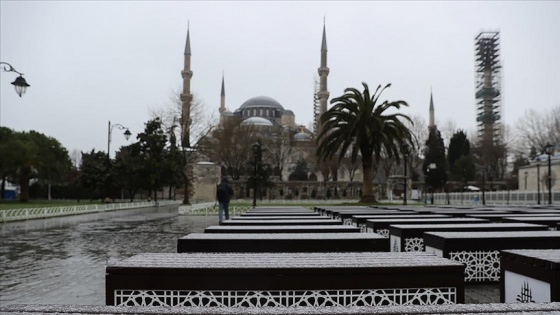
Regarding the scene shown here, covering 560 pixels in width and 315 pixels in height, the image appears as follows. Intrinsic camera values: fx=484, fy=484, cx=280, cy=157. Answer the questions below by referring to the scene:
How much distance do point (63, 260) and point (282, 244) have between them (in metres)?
6.49

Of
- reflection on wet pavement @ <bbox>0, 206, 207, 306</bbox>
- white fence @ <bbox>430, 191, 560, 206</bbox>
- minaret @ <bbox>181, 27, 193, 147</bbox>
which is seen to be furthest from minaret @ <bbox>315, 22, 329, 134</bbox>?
reflection on wet pavement @ <bbox>0, 206, 207, 306</bbox>

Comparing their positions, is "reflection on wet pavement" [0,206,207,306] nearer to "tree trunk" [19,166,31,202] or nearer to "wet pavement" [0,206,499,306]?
"wet pavement" [0,206,499,306]

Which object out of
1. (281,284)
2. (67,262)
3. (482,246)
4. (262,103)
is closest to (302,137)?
(262,103)

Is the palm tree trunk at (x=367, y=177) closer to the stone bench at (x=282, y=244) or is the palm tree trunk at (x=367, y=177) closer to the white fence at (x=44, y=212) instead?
the white fence at (x=44, y=212)

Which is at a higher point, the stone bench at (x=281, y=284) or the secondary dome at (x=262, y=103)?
the secondary dome at (x=262, y=103)

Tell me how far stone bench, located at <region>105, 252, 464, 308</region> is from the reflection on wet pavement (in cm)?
305

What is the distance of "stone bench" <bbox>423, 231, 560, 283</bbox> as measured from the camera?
20.3ft

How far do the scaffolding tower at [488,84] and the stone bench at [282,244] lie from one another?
8008 cm

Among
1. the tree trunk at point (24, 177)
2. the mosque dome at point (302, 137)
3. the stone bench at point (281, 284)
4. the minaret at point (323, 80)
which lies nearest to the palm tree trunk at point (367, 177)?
the stone bench at point (281, 284)

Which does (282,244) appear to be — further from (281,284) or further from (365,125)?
(365,125)

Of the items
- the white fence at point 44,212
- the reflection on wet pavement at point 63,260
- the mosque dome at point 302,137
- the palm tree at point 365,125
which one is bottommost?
the white fence at point 44,212

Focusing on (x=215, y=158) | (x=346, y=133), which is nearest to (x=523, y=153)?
(x=215, y=158)

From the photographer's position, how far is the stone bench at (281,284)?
11.6ft

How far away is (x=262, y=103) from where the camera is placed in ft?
367
